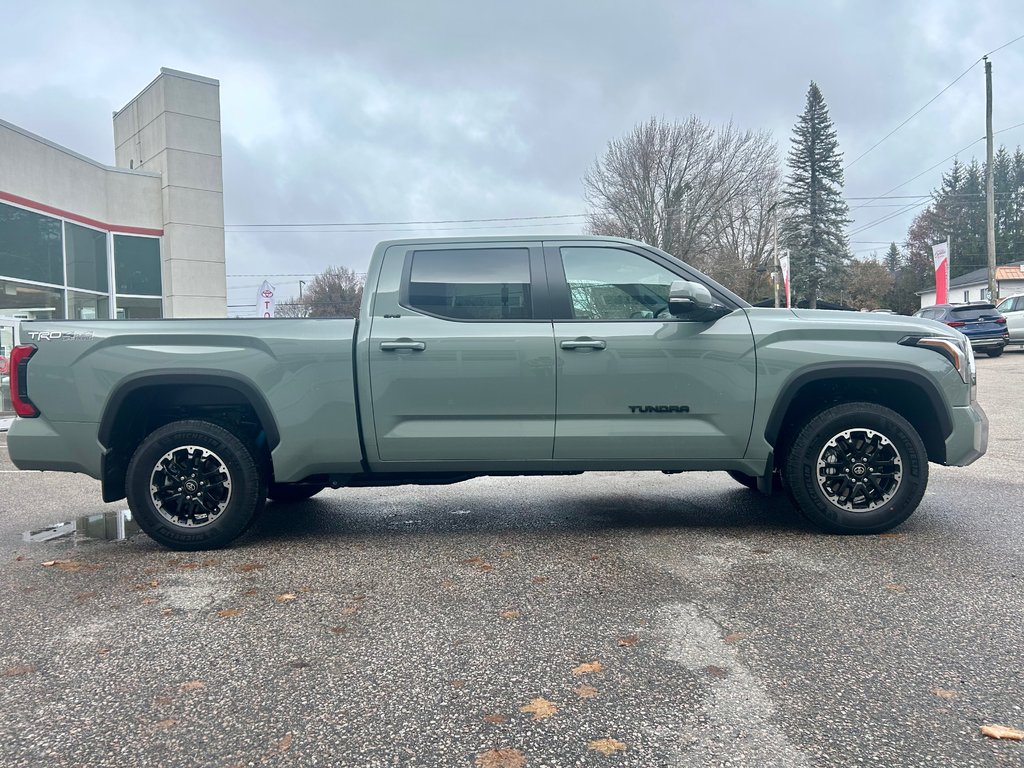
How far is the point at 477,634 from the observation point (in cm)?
333

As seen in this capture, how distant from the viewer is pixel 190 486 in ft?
15.5

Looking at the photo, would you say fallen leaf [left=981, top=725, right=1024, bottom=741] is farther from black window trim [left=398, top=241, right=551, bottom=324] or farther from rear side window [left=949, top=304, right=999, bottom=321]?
rear side window [left=949, top=304, right=999, bottom=321]

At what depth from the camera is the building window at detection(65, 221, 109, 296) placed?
1859cm

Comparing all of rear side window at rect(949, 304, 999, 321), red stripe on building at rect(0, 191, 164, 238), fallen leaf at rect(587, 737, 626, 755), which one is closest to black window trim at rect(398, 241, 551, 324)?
fallen leaf at rect(587, 737, 626, 755)

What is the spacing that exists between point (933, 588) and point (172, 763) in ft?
11.6

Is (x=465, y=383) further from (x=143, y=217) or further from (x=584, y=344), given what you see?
(x=143, y=217)

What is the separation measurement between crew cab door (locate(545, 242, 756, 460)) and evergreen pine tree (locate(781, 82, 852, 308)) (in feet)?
181

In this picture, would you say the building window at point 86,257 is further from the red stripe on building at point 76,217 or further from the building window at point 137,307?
the building window at point 137,307

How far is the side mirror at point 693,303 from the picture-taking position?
4504 millimetres

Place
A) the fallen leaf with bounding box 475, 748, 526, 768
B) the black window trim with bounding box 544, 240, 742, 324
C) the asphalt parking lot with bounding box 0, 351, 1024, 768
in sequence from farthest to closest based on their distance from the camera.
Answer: the black window trim with bounding box 544, 240, 742, 324 → the asphalt parking lot with bounding box 0, 351, 1024, 768 → the fallen leaf with bounding box 475, 748, 526, 768

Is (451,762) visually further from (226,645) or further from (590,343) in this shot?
(590,343)

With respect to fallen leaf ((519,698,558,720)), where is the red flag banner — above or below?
above

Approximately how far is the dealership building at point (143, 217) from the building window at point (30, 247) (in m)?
0.03

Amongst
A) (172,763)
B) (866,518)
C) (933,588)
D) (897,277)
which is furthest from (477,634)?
(897,277)
